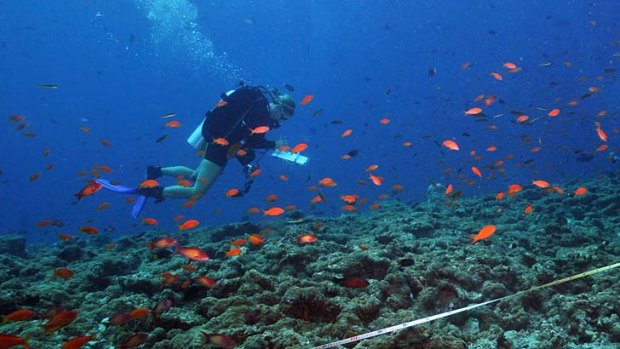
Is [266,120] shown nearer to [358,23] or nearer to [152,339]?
[152,339]

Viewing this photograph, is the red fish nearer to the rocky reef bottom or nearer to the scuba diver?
the rocky reef bottom

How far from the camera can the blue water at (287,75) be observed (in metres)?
68.3

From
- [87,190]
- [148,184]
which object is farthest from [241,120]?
[87,190]

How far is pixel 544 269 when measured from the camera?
5355 mm

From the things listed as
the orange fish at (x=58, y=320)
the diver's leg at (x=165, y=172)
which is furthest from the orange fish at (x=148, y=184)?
the orange fish at (x=58, y=320)

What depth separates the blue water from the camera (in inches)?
2689

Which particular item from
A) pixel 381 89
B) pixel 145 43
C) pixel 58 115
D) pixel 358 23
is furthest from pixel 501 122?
pixel 58 115

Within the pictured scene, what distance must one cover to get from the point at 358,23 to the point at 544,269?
89695mm

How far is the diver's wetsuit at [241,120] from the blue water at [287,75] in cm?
4346

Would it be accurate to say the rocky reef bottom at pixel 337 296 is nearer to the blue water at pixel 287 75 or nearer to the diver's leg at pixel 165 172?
the diver's leg at pixel 165 172

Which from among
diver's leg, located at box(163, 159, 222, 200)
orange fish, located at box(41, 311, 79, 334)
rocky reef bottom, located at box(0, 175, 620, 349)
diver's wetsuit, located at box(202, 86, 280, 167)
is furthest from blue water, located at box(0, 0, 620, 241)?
orange fish, located at box(41, 311, 79, 334)

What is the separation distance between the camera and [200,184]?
380 inches

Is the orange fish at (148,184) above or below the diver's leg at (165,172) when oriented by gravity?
below

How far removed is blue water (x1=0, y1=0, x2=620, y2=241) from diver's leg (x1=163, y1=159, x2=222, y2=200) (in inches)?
1689
